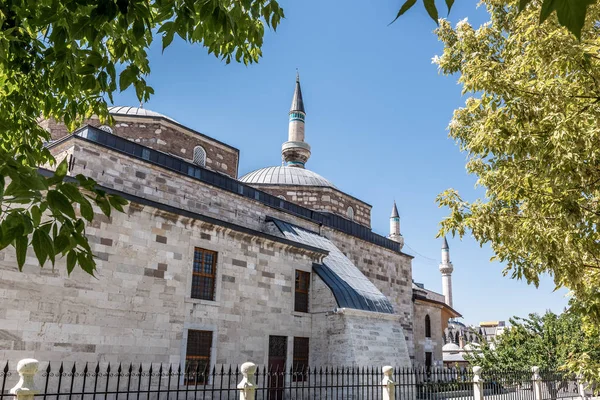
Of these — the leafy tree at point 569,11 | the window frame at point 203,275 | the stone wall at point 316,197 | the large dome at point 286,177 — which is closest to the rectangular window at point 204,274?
the window frame at point 203,275

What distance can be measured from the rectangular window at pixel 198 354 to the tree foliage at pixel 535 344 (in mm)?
8629

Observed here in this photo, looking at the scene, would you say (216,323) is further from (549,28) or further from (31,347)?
(549,28)

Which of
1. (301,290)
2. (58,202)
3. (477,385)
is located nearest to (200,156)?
(301,290)

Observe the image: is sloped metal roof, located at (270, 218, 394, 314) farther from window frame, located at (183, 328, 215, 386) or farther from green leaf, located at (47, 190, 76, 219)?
green leaf, located at (47, 190, 76, 219)

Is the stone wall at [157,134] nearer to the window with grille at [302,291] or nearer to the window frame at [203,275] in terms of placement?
the window frame at [203,275]

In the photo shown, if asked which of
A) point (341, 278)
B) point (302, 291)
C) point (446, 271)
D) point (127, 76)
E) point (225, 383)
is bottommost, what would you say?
point (225, 383)

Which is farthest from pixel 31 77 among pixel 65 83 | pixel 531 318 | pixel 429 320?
pixel 429 320

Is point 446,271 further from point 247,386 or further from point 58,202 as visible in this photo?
point 58,202

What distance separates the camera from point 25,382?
5621mm

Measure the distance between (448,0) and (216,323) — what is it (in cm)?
Answer: 1150

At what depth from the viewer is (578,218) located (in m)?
5.96

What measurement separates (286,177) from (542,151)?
738 inches

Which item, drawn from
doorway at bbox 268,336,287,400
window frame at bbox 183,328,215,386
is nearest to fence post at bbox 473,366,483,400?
doorway at bbox 268,336,287,400

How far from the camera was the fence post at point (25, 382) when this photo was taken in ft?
18.1
